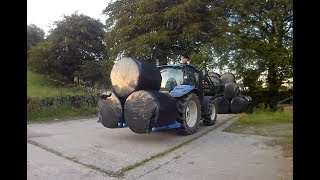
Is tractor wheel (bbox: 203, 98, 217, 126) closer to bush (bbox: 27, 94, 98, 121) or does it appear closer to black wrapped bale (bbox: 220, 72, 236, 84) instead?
bush (bbox: 27, 94, 98, 121)

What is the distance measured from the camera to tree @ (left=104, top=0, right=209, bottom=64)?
20516mm

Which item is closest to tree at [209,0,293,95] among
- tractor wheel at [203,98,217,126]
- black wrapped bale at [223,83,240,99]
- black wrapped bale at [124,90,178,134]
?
black wrapped bale at [223,83,240,99]

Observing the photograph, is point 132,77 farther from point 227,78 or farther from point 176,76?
point 227,78

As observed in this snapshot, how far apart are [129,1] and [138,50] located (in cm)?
516

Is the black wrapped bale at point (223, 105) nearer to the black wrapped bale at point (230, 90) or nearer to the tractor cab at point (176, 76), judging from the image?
the black wrapped bale at point (230, 90)

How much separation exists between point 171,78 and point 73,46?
53.8 feet

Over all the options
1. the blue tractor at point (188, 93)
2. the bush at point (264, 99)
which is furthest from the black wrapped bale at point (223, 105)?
the blue tractor at point (188, 93)

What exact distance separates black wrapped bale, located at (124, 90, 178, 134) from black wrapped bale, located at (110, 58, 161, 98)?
0.24 meters

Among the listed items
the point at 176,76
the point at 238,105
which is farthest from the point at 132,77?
the point at 238,105

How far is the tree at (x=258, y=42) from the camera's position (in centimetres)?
1569

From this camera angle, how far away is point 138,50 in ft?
68.5

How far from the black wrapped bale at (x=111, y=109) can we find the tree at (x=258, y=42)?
10.4m
